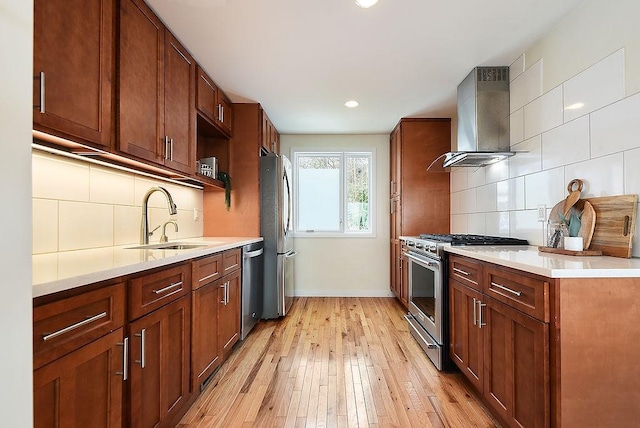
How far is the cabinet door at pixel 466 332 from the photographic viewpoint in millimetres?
1823

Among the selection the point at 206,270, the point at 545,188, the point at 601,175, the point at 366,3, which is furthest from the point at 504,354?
the point at 366,3

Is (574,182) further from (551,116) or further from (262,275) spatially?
(262,275)

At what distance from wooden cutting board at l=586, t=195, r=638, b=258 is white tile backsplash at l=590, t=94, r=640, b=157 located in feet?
0.82

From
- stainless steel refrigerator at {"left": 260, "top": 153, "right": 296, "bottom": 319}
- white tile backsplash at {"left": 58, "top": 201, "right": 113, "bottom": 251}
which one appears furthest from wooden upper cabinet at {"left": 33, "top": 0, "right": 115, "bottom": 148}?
stainless steel refrigerator at {"left": 260, "top": 153, "right": 296, "bottom": 319}

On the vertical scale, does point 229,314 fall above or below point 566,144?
below

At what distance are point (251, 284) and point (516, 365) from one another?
7.29 ft

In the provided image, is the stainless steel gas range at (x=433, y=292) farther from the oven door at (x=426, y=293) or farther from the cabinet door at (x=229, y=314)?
the cabinet door at (x=229, y=314)

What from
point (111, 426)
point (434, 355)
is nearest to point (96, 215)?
point (111, 426)

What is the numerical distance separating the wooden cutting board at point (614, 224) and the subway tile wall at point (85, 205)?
2.73 meters

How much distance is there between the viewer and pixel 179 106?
2273mm

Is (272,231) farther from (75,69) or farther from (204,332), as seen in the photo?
(75,69)

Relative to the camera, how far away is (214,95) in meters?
2.89

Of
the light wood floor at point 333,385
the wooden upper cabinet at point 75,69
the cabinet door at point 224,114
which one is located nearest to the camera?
the wooden upper cabinet at point 75,69

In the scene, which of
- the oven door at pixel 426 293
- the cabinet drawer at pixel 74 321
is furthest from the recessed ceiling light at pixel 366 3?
the cabinet drawer at pixel 74 321
